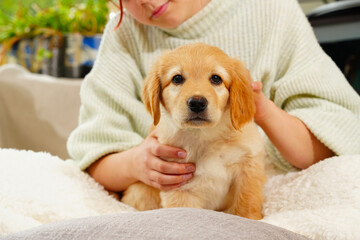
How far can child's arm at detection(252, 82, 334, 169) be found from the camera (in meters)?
1.04

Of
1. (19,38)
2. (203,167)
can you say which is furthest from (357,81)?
(19,38)

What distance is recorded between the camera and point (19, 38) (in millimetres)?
2553

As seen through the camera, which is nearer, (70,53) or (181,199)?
(181,199)

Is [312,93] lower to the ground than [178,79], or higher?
lower

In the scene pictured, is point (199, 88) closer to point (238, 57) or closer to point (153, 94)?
point (153, 94)

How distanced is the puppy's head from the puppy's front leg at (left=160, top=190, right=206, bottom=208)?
0.18 metres

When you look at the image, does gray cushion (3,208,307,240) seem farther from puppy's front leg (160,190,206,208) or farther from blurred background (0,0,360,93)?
blurred background (0,0,360,93)

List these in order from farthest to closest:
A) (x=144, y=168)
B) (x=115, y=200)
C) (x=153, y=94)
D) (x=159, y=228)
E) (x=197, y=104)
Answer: (x=115, y=200)
(x=144, y=168)
(x=153, y=94)
(x=197, y=104)
(x=159, y=228)

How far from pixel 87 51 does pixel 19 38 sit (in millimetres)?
544

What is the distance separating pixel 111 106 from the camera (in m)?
1.24

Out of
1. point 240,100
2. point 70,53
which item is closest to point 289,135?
point 240,100

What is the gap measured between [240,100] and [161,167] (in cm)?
25

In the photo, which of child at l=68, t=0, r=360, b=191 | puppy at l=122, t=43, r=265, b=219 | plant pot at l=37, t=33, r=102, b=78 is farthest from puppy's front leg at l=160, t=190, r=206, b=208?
plant pot at l=37, t=33, r=102, b=78

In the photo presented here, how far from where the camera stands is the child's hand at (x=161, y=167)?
3.08 feet
